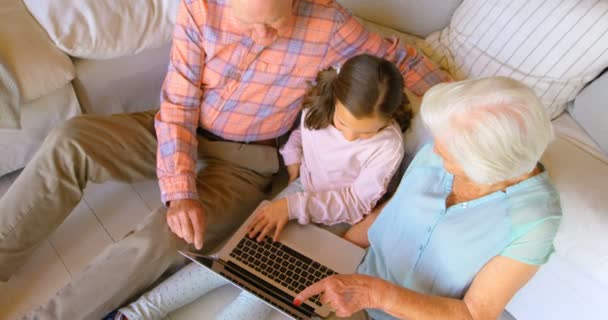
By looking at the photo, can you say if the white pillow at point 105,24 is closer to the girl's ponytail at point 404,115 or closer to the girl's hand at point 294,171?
the girl's hand at point 294,171

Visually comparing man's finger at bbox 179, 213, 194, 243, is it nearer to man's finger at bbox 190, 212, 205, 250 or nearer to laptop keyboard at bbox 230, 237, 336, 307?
man's finger at bbox 190, 212, 205, 250

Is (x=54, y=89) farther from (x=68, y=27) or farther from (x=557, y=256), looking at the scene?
(x=557, y=256)

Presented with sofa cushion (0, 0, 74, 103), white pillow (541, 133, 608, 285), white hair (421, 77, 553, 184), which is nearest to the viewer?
white hair (421, 77, 553, 184)

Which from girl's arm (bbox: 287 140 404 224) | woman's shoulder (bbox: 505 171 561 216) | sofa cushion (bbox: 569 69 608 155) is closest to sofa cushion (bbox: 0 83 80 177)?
girl's arm (bbox: 287 140 404 224)

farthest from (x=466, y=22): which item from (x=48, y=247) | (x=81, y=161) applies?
(x=48, y=247)

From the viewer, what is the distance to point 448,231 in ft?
3.09

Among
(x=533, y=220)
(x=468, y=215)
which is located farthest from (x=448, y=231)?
(x=533, y=220)

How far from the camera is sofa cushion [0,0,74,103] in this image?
1.41 m

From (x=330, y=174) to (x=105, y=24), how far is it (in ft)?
3.02

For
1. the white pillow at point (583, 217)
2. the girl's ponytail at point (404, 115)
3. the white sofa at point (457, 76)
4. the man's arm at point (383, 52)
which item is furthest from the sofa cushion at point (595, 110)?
the girl's ponytail at point (404, 115)

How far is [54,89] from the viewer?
58.6 inches

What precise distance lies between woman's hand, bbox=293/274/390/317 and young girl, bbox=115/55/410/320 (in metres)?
0.34

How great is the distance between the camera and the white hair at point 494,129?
72 cm

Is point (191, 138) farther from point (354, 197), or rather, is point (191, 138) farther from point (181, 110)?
point (354, 197)
